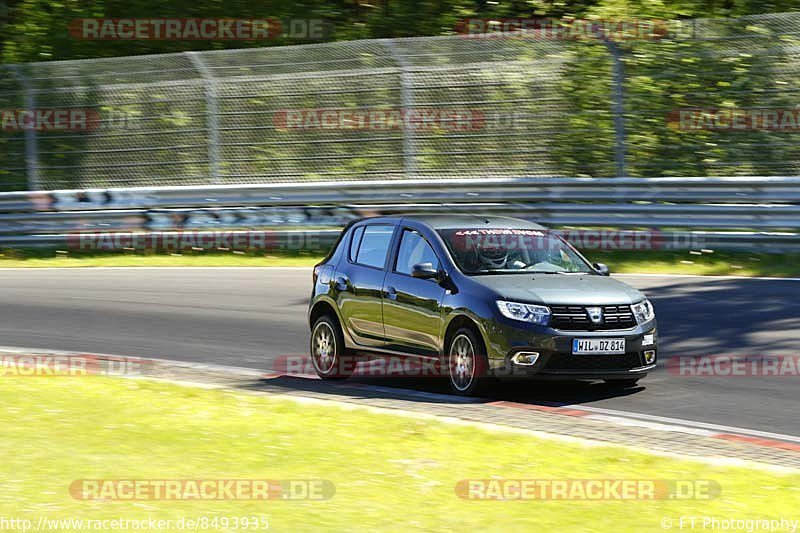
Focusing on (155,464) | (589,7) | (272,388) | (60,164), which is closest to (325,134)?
(60,164)

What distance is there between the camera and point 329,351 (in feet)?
41.3

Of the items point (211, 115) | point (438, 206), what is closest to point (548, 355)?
point (438, 206)

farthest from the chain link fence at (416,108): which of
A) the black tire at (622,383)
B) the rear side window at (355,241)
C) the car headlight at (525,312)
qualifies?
the car headlight at (525,312)

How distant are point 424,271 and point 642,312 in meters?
1.88

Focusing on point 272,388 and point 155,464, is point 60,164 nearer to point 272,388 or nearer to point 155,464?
point 272,388

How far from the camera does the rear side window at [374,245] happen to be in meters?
12.2

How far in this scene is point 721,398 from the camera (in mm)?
10891

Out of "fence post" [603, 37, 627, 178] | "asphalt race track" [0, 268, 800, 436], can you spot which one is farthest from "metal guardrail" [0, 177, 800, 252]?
"asphalt race track" [0, 268, 800, 436]

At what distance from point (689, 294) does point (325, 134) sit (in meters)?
9.37

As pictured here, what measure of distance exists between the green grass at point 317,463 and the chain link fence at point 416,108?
38.9 feet

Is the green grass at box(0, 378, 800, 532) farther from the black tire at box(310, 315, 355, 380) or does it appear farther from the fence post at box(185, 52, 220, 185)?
the fence post at box(185, 52, 220, 185)

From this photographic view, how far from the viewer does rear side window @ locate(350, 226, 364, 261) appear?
1255cm

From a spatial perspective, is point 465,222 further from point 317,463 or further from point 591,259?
point 591,259

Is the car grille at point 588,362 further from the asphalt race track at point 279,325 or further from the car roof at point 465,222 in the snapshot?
the car roof at point 465,222
